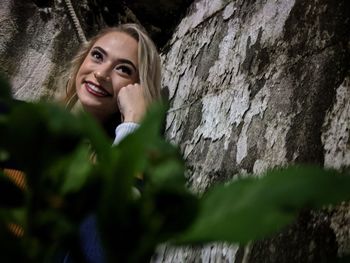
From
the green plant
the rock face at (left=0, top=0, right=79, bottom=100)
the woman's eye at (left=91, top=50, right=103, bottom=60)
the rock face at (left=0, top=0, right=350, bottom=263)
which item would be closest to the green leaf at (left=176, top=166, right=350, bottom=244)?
the green plant

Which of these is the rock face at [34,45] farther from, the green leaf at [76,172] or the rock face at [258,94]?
the green leaf at [76,172]

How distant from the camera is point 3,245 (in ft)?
0.79

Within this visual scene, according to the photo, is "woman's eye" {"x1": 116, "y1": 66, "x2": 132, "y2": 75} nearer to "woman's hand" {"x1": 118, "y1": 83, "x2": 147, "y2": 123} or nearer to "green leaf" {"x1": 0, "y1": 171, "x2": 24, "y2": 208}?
"woman's hand" {"x1": 118, "y1": 83, "x2": 147, "y2": 123}

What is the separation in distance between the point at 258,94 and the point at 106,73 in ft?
1.47

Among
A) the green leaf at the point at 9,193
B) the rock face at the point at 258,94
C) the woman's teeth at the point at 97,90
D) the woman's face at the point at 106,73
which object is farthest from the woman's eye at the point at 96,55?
the green leaf at the point at 9,193

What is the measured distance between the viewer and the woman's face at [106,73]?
1.16m

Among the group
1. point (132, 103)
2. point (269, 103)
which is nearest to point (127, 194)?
point (269, 103)

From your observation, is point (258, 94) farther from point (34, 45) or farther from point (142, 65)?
point (34, 45)

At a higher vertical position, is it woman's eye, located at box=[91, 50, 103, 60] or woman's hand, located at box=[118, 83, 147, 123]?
woman's eye, located at box=[91, 50, 103, 60]

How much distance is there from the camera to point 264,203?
0.23 m

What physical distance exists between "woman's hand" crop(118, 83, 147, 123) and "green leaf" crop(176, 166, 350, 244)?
865 millimetres

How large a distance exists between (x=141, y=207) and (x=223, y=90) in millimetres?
789

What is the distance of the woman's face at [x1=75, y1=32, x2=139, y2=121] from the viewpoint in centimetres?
116

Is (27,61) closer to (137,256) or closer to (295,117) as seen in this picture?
(295,117)
